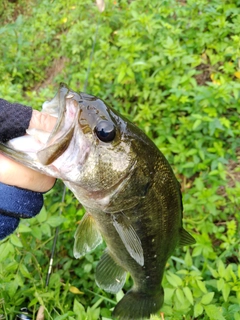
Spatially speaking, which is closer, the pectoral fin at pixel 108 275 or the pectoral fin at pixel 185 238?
the pectoral fin at pixel 185 238

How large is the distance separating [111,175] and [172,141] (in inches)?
65.6

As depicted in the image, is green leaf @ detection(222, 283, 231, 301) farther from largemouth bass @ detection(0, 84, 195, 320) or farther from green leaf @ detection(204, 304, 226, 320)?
largemouth bass @ detection(0, 84, 195, 320)

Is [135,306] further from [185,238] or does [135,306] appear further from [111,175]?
[111,175]

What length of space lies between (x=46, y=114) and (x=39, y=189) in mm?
326

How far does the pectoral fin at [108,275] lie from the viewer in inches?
80.0

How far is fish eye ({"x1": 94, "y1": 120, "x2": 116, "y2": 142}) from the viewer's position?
1.40m

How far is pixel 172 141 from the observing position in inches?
119

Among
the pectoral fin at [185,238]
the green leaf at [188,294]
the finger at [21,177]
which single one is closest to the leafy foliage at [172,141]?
the green leaf at [188,294]

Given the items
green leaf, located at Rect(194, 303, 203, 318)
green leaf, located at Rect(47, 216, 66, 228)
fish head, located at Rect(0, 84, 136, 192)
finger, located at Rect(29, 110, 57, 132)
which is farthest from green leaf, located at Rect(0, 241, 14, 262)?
green leaf, located at Rect(194, 303, 203, 318)

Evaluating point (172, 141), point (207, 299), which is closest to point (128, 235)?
point (207, 299)

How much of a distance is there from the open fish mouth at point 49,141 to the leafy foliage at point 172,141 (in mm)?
909

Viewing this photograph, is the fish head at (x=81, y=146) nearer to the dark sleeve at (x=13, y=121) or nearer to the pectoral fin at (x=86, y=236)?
the dark sleeve at (x=13, y=121)

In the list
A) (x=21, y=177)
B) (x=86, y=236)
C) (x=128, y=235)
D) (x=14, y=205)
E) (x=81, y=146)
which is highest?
(x=81, y=146)

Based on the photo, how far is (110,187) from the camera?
147 centimetres
